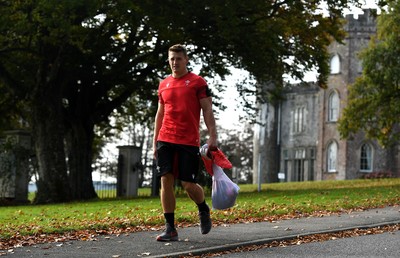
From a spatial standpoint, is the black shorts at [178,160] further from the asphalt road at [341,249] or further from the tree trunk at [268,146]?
the tree trunk at [268,146]

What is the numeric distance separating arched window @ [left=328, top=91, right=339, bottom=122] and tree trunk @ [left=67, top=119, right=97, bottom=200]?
37.1 metres

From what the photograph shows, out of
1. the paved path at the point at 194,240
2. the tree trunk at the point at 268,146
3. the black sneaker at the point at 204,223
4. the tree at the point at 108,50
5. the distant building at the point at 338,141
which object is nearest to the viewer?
the paved path at the point at 194,240

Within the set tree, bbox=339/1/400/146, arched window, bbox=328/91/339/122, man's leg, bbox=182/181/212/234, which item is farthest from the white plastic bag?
Answer: arched window, bbox=328/91/339/122

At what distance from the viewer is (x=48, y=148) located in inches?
1214

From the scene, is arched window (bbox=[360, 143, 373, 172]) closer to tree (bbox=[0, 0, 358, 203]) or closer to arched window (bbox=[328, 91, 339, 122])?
arched window (bbox=[328, 91, 339, 122])

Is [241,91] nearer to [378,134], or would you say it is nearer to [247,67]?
[247,67]

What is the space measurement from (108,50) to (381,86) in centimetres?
1730

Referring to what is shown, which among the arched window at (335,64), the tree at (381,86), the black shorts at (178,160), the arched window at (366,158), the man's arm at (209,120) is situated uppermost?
the arched window at (335,64)

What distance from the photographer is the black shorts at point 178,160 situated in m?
11.0

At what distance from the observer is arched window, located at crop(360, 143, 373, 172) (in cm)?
6828

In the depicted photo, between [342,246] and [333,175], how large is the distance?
191 feet

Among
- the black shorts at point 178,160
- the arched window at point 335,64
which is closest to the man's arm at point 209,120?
the black shorts at point 178,160

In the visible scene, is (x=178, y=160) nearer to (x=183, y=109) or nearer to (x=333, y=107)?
(x=183, y=109)

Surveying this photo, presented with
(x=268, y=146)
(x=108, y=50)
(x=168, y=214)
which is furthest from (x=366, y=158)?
(x=168, y=214)
